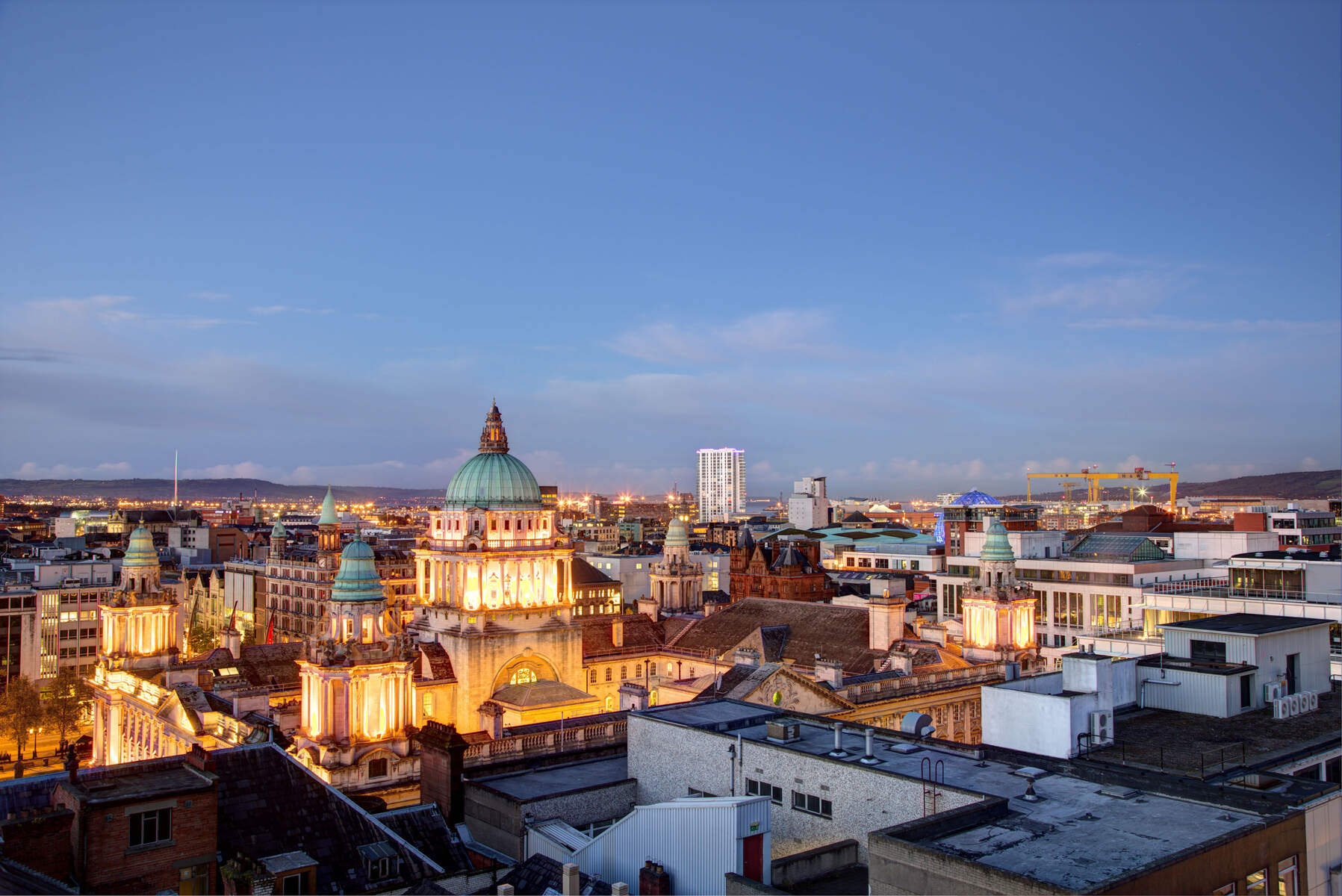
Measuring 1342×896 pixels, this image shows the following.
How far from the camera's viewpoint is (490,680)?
222 feet

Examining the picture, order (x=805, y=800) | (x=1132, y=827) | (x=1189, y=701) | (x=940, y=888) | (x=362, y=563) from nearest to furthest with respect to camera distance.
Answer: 1. (x=940, y=888)
2. (x=1132, y=827)
3. (x=805, y=800)
4. (x=1189, y=701)
5. (x=362, y=563)

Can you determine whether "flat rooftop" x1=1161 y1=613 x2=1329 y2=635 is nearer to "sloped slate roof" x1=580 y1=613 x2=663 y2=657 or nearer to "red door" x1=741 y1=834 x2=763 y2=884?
"red door" x1=741 y1=834 x2=763 y2=884

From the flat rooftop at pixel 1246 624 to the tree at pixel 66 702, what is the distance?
8736 centimetres

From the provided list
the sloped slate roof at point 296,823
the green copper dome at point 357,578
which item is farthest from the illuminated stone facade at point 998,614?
the sloped slate roof at point 296,823

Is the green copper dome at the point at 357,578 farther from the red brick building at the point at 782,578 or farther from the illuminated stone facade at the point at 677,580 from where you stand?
the red brick building at the point at 782,578

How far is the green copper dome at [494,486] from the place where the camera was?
72812 mm

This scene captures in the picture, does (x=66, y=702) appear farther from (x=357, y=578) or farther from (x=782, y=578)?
(x=782, y=578)

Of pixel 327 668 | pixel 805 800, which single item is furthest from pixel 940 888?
pixel 327 668

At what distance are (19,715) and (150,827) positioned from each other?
73.4 m

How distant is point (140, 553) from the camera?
2921 inches

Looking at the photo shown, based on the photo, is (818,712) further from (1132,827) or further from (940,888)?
(940,888)

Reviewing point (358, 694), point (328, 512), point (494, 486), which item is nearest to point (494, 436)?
point (494, 486)

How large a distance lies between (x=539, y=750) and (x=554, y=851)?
13570 millimetres

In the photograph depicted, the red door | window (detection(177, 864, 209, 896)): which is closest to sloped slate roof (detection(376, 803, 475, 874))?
window (detection(177, 864, 209, 896))
